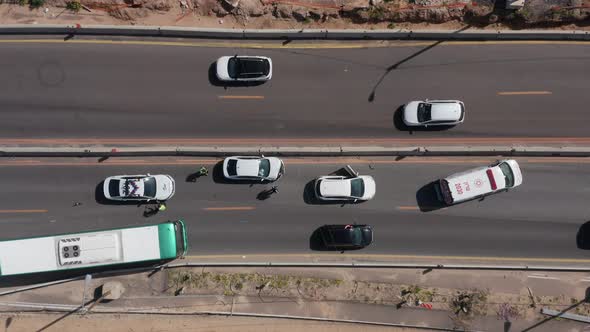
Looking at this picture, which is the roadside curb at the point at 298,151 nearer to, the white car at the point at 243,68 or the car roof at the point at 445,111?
the car roof at the point at 445,111

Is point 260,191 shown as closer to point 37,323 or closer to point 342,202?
point 342,202

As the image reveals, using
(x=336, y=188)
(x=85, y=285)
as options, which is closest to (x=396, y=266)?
(x=336, y=188)

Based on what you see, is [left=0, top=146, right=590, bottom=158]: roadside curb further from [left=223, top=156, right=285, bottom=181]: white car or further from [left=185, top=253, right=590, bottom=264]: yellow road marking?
[left=185, top=253, right=590, bottom=264]: yellow road marking

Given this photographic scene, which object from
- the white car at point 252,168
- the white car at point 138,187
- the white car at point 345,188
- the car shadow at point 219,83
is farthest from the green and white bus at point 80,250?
the white car at point 345,188

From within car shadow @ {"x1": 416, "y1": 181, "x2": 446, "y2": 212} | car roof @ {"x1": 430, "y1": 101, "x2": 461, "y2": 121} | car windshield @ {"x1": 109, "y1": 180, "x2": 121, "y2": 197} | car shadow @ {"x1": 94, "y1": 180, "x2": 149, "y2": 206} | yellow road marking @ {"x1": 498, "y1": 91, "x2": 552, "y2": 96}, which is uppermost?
yellow road marking @ {"x1": 498, "y1": 91, "x2": 552, "y2": 96}

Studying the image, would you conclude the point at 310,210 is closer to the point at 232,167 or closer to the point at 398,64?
the point at 232,167

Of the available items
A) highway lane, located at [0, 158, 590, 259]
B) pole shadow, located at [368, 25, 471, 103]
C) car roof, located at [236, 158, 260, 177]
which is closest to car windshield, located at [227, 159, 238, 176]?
car roof, located at [236, 158, 260, 177]
